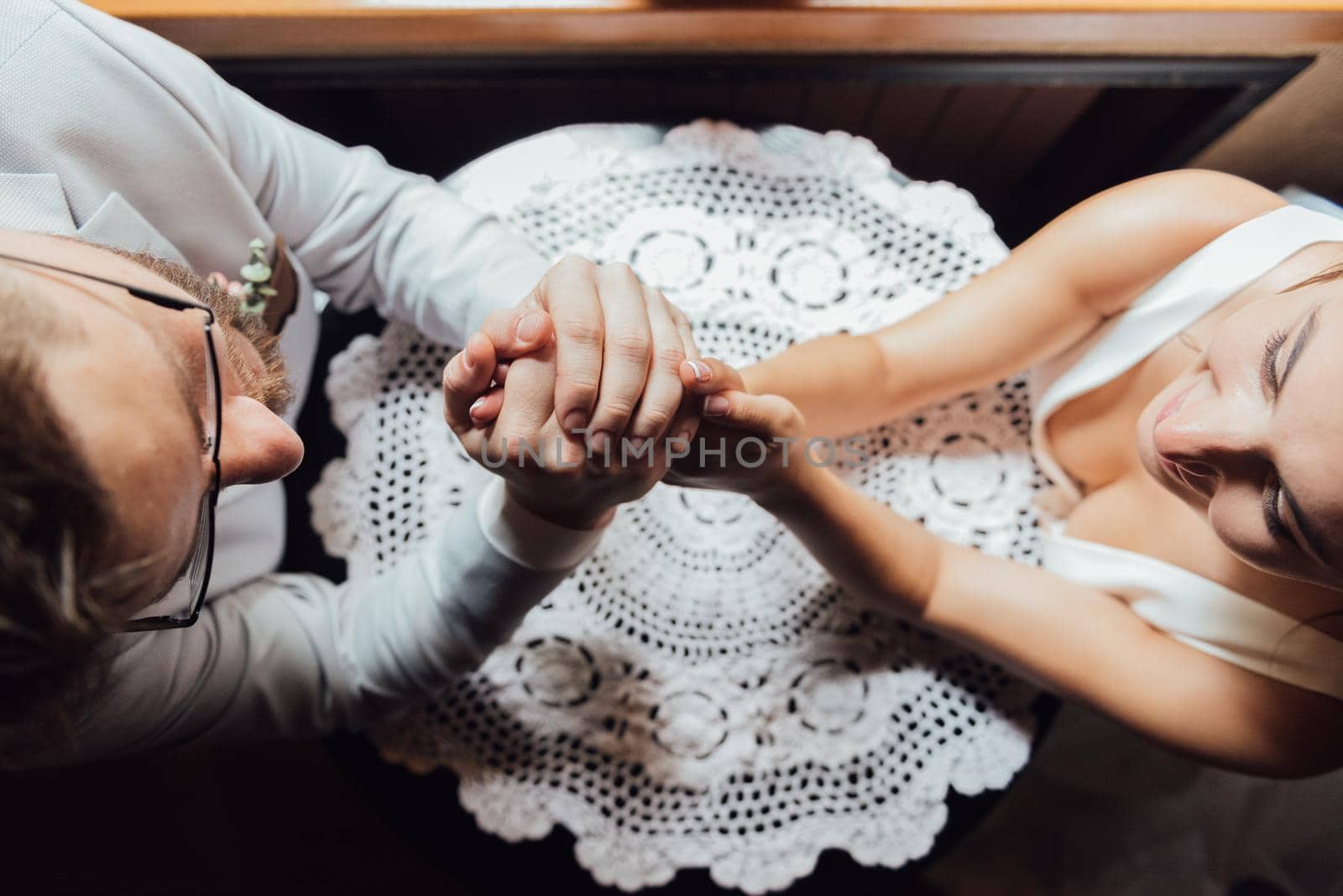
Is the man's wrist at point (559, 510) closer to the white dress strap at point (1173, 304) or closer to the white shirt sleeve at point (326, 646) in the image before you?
the white shirt sleeve at point (326, 646)

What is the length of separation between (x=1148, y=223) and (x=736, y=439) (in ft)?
1.33

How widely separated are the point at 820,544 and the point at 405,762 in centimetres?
48

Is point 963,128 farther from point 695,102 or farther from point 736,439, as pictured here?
point 736,439

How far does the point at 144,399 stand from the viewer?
0.34 metres

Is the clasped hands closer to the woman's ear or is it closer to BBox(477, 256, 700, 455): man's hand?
BBox(477, 256, 700, 455): man's hand

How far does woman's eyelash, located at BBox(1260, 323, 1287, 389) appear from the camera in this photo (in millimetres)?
429

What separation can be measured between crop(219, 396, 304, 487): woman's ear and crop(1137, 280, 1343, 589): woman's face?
0.59m

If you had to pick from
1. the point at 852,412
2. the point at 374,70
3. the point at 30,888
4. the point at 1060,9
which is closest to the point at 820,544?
the point at 852,412

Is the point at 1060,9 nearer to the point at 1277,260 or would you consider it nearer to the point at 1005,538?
the point at 1277,260

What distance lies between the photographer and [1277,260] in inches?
21.0

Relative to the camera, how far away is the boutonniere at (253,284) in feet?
1.86

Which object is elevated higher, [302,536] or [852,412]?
[852,412]

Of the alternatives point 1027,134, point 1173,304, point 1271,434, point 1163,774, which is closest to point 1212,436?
point 1271,434

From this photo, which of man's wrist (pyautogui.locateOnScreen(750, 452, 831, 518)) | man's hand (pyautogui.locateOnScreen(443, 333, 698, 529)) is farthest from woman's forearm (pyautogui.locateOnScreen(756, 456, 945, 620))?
man's hand (pyautogui.locateOnScreen(443, 333, 698, 529))
